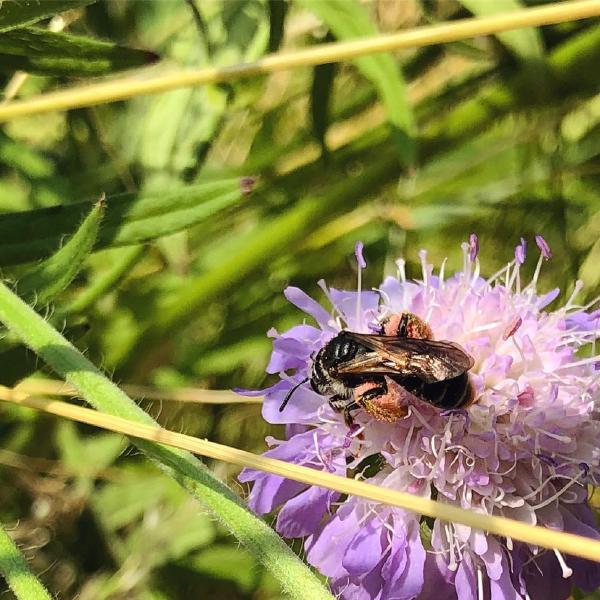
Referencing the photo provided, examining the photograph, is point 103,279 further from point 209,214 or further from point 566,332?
point 566,332

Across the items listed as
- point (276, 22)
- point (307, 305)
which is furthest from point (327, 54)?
point (276, 22)

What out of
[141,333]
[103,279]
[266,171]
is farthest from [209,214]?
[266,171]

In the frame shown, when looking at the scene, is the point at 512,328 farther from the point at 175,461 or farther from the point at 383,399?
the point at 175,461

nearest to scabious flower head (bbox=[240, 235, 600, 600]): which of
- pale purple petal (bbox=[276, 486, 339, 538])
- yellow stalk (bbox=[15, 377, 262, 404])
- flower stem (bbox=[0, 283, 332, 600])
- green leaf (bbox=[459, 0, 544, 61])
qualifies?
pale purple petal (bbox=[276, 486, 339, 538])

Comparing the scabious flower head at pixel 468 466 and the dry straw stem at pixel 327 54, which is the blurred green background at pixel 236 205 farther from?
the scabious flower head at pixel 468 466

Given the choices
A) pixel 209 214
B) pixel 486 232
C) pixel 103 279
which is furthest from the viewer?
pixel 486 232

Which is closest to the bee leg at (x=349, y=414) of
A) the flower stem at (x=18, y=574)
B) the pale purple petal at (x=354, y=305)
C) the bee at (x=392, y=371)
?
the bee at (x=392, y=371)
